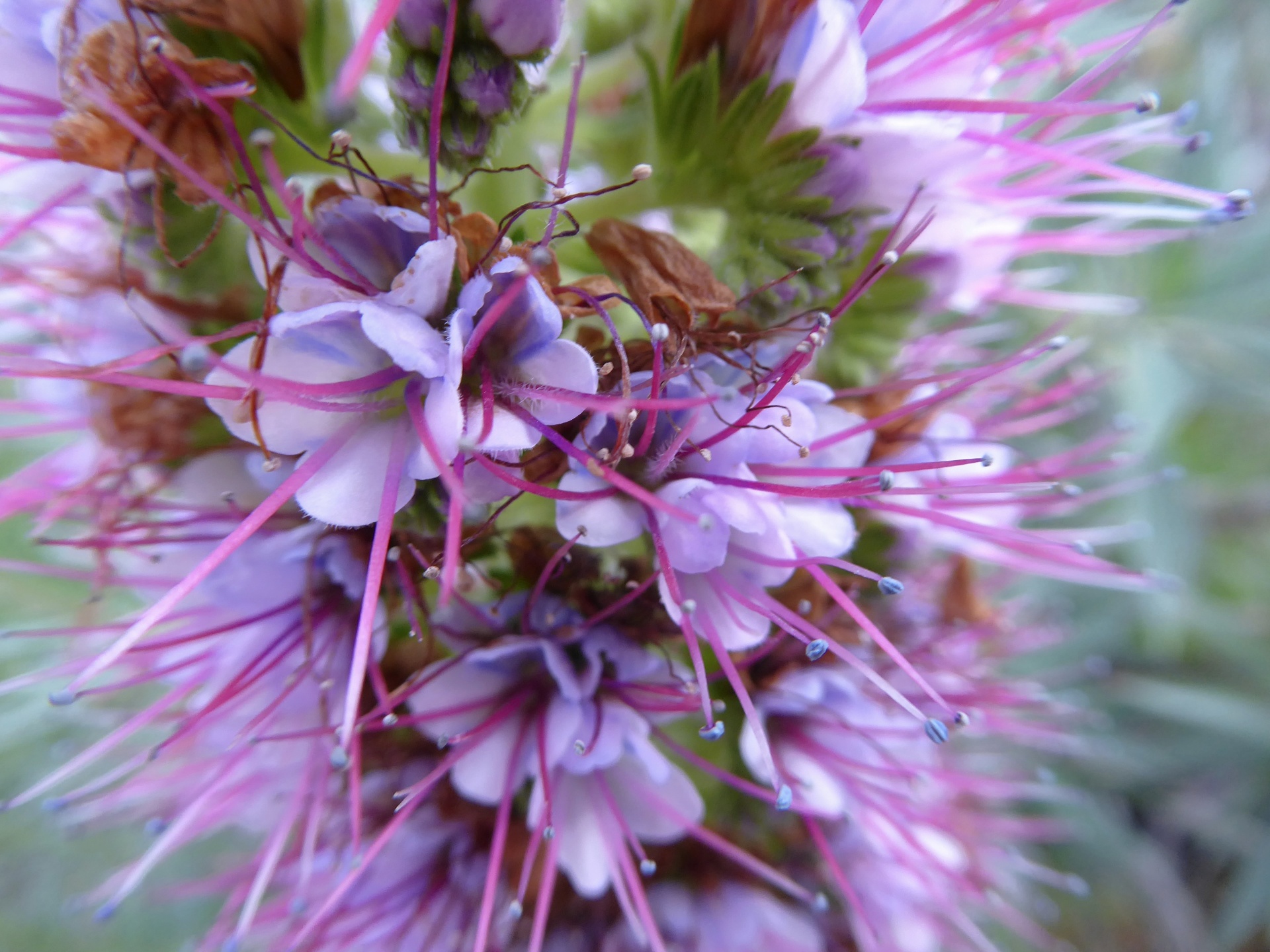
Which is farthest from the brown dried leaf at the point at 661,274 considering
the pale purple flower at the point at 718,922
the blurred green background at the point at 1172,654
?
the blurred green background at the point at 1172,654

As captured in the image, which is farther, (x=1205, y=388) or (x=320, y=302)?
(x=1205, y=388)

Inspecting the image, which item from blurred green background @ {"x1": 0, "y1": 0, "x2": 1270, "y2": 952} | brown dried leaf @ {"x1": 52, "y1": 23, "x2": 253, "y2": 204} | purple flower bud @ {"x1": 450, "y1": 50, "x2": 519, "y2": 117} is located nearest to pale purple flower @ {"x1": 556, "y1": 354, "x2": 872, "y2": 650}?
purple flower bud @ {"x1": 450, "y1": 50, "x2": 519, "y2": 117}

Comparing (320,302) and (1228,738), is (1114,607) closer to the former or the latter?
(1228,738)

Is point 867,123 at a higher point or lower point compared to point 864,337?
higher

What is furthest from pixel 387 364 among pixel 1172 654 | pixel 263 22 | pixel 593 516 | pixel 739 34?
pixel 1172 654

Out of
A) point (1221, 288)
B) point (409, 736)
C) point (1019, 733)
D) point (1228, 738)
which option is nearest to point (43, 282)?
point (409, 736)

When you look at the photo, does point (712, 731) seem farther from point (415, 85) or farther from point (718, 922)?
point (415, 85)
